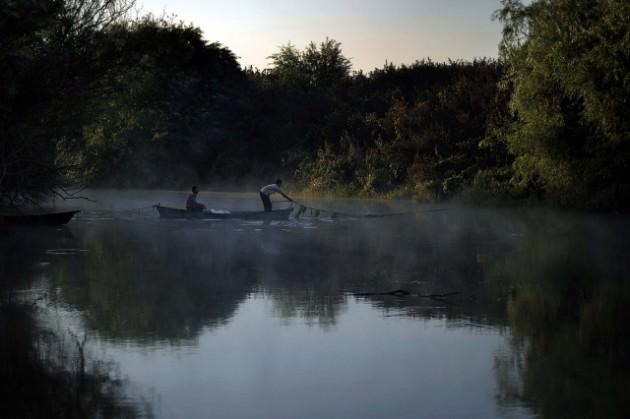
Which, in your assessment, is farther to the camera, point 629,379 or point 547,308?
point 547,308

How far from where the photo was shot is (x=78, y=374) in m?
9.96

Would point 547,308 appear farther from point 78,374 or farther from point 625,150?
point 625,150

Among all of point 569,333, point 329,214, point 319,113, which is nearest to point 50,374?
point 569,333

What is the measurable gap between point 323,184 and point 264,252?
35.8 m

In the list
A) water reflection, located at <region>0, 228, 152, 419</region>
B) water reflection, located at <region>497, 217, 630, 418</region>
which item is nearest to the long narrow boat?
water reflection, located at <region>497, 217, 630, 418</region>

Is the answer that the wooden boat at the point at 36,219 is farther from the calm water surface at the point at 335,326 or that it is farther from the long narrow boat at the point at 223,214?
the calm water surface at the point at 335,326

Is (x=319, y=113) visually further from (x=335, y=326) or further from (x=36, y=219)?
(x=335, y=326)

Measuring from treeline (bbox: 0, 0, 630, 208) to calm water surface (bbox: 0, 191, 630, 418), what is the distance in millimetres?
5953

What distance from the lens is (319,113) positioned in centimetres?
6888

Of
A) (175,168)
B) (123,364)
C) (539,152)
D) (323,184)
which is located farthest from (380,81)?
(123,364)

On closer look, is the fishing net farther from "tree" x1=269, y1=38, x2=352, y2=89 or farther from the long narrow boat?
"tree" x1=269, y1=38, x2=352, y2=89

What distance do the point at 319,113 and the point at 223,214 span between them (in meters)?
33.4

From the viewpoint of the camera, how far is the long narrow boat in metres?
36.4

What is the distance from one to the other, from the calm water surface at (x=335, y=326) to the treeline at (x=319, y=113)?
5953 millimetres
